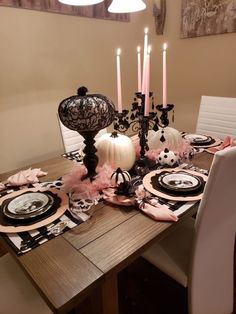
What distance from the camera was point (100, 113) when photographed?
3.29 feet

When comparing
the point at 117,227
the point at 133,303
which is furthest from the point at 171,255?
the point at 133,303

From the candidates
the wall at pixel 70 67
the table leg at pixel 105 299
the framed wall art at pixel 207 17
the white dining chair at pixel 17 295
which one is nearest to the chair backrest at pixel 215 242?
the table leg at pixel 105 299

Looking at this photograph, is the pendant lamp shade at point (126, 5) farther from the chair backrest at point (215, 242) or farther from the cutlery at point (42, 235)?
the cutlery at point (42, 235)

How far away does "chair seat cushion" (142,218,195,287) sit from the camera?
3.40 feet

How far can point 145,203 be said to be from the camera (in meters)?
0.97

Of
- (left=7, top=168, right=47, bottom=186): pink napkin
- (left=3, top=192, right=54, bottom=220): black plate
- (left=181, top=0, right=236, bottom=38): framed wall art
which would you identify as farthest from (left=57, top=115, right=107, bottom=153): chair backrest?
(left=181, top=0, right=236, bottom=38): framed wall art

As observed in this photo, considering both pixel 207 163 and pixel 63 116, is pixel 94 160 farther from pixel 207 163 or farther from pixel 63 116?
pixel 207 163

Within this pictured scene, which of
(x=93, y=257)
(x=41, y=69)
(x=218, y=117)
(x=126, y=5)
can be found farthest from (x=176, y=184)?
(x=41, y=69)

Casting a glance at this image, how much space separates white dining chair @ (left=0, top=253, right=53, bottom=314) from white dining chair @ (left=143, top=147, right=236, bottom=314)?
1.43 feet

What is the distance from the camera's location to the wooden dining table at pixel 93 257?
63cm

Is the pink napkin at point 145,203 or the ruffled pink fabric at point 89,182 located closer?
the pink napkin at point 145,203

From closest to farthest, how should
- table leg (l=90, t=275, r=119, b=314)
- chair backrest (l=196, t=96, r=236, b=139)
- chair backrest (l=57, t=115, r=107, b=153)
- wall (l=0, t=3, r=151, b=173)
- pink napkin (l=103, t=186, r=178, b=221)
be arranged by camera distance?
table leg (l=90, t=275, r=119, b=314) < pink napkin (l=103, t=186, r=178, b=221) < chair backrest (l=57, t=115, r=107, b=153) < chair backrest (l=196, t=96, r=236, b=139) < wall (l=0, t=3, r=151, b=173)

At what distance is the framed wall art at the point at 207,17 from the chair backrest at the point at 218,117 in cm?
83

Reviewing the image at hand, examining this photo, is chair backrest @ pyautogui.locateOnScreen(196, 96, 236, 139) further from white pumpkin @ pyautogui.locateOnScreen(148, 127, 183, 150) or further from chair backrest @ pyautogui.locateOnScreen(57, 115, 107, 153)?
chair backrest @ pyautogui.locateOnScreen(57, 115, 107, 153)
